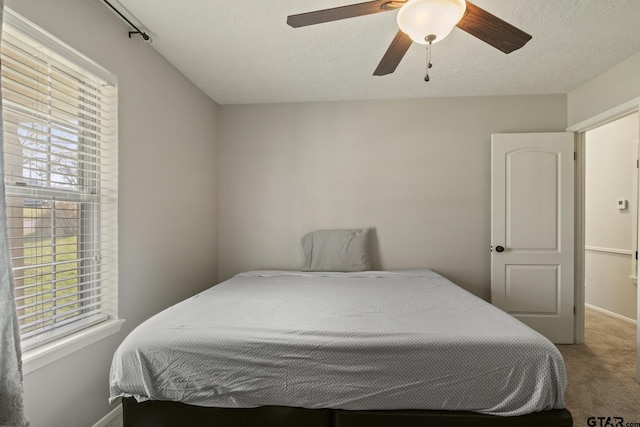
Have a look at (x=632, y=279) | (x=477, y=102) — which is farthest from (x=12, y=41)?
(x=632, y=279)

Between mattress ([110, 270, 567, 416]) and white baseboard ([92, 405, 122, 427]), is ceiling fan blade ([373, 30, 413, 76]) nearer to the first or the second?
mattress ([110, 270, 567, 416])

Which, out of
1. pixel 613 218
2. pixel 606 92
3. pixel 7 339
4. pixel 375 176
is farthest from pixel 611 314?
pixel 7 339

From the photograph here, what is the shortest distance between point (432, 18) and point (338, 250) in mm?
2141

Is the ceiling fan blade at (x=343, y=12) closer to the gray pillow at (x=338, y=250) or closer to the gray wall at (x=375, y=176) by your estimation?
the gray wall at (x=375, y=176)

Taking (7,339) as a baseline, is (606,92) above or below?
above

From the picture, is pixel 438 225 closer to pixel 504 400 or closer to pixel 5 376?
A: pixel 504 400

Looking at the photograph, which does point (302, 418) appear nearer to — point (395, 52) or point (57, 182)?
point (57, 182)

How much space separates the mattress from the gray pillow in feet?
4.72

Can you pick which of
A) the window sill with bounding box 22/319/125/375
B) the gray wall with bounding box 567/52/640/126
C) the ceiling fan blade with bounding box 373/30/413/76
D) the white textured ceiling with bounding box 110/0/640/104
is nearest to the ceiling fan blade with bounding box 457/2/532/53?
the ceiling fan blade with bounding box 373/30/413/76

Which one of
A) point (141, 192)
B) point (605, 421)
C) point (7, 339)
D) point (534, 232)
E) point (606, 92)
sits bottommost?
point (605, 421)

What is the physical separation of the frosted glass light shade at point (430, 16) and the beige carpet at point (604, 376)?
2.32 metres

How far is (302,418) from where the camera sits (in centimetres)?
140

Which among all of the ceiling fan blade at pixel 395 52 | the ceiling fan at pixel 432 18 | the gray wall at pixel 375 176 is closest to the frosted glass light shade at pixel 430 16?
the ceiling fan at pixel 432 18

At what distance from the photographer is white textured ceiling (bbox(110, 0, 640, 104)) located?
5.82 ft
